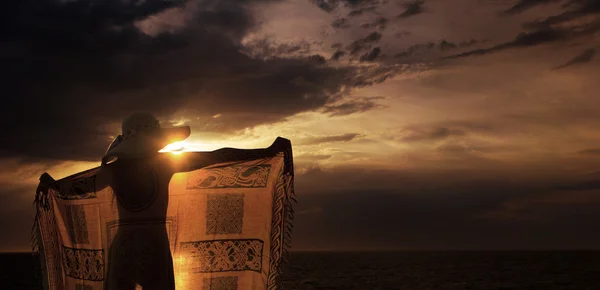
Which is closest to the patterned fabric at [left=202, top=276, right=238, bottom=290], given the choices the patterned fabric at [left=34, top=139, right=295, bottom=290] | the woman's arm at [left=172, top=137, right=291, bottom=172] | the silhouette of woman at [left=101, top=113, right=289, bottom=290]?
the patterned fabric at [left=34, top=139, right=295, bottom=290]

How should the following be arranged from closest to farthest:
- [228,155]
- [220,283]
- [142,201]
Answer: [142,201] < [228,155] < [220,283]

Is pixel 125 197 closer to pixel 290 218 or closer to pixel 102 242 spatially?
pixel 102 242

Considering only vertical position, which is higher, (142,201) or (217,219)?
(142,201)

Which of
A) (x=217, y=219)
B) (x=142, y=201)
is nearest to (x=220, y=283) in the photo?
(x=217, y=219)

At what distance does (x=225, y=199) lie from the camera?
7.36 meters

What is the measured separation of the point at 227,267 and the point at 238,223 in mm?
516

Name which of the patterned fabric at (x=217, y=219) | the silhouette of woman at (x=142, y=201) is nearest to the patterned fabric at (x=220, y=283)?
the patterned fabric at (x=217, y=219)

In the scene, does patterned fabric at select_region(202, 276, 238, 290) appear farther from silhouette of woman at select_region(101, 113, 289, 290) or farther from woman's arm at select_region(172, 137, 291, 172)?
woman's arm at select_region(172, 137, 291, 172)

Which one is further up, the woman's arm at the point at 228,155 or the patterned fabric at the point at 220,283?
the woman's arm at the point at 228,155

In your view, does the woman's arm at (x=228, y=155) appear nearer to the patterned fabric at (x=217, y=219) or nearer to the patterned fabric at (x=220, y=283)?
the patterned fabric at (x=217, y=219)

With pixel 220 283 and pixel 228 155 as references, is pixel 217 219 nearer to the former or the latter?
pixel 220 283

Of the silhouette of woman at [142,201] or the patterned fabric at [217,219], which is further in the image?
the patterned fabric at [217,219]

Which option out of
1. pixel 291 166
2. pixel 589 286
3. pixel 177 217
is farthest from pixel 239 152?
pixel 589 286

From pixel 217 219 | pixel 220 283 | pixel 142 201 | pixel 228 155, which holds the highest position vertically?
pixel 228 155
